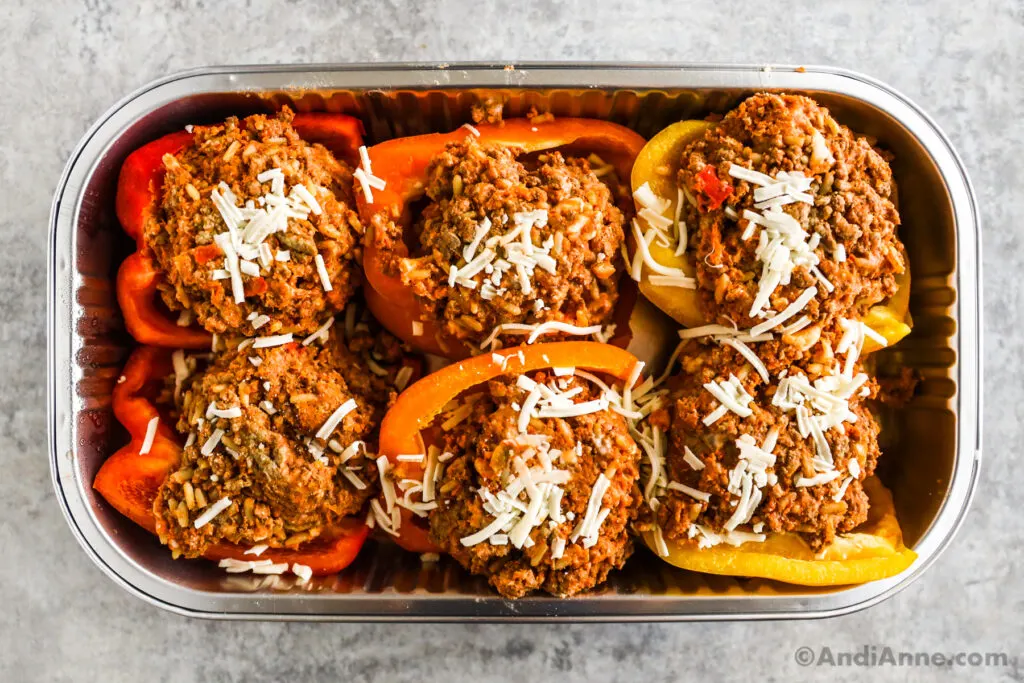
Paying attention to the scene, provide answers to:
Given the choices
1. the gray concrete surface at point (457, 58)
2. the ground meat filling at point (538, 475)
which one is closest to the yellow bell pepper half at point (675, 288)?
the ground meat filling at point (538, 475)

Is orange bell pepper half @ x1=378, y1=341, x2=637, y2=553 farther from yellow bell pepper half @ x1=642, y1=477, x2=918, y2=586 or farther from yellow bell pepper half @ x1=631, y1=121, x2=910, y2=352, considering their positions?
yellow bell pepper half @ x1=642, y1=477, x2=918, y2=586

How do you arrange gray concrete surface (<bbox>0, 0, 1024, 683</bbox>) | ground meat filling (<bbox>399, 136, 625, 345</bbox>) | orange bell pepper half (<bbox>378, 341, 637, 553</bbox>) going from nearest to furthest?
ground meat filling (<bbox>399, 136, 625, 345</bbox>) < orange bell pepper half (<bbox>378, 341, 637, 553</bbox>) < gray concrete surface (<bbox>0, 0, 1024, 683</bbox>)

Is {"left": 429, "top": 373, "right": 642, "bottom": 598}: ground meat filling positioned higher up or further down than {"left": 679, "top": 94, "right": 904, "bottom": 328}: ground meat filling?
further down

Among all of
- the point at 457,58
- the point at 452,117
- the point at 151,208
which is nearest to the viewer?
the point at 151,208

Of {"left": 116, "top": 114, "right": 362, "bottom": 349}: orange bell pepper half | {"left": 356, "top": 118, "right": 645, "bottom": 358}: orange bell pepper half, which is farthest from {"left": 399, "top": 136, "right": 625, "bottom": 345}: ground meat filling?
{"left": 116, "top": 114, "right": 362, "bottom": 349}: orange bell pepper half

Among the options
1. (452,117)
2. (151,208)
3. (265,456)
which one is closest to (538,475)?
(265,456)

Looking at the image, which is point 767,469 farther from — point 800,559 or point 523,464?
point 523,464

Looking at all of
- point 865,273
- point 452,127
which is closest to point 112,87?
point 452,127
